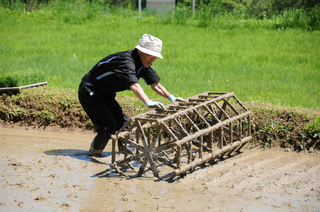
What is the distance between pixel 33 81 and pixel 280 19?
10.2 m

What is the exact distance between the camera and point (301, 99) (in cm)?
949

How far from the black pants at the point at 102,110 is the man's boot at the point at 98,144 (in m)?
0.10

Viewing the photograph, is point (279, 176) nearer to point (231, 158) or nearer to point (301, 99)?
point (231, 158)

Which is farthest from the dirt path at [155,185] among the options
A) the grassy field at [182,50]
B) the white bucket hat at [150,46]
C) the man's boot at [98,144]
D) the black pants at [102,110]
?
the grassy field at [182,50]

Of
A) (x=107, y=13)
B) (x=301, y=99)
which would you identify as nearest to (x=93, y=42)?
(x=107, y=13)

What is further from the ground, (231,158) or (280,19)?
(280,19)

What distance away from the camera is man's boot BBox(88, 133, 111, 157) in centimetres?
711

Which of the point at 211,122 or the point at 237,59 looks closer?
the point at 211,122

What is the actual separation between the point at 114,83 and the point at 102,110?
489mm

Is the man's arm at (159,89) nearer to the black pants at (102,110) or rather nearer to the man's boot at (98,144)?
the black pants at (102,110)

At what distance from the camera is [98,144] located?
719 cm

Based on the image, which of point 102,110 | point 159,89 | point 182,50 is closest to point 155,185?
point 102,110

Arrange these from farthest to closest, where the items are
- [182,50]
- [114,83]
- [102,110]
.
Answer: [182,50]
[102,110]
[114,83]

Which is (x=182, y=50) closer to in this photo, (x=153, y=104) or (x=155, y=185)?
(x=153, y=104)
